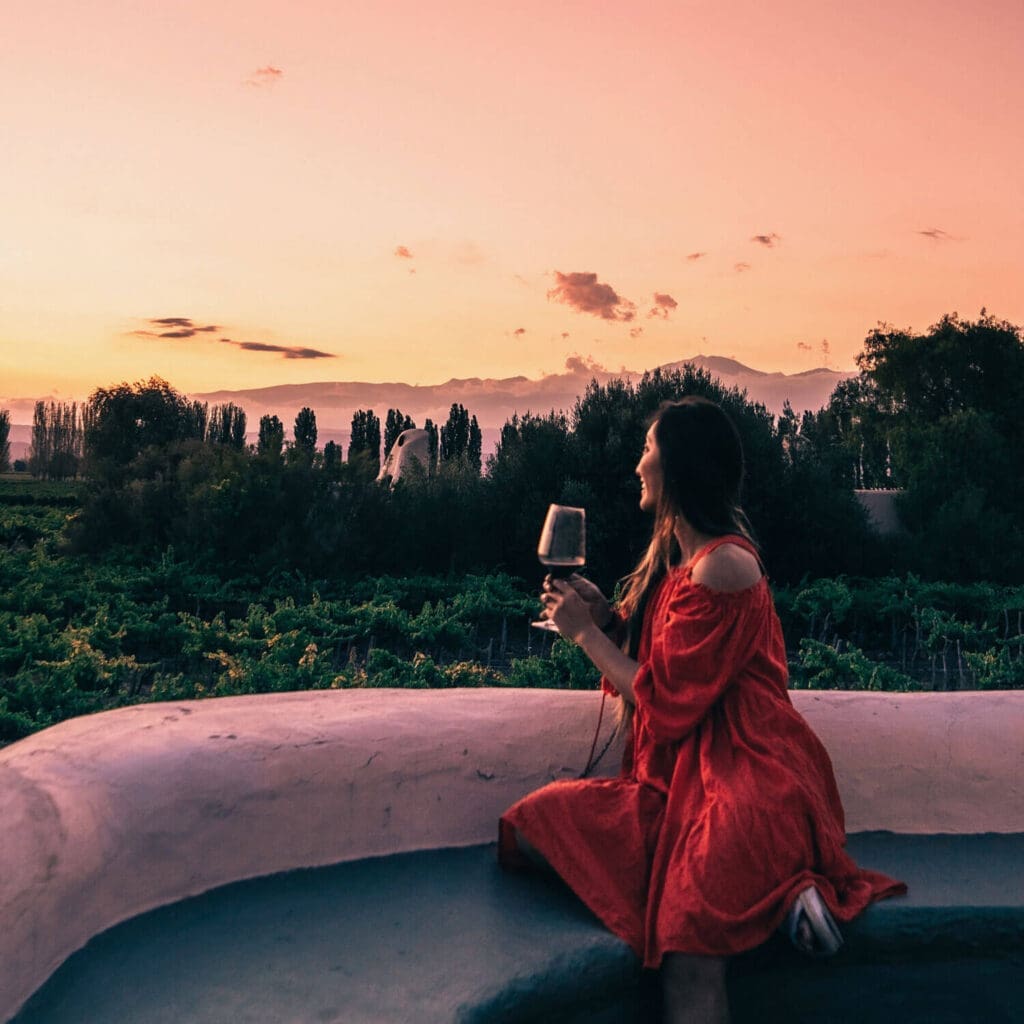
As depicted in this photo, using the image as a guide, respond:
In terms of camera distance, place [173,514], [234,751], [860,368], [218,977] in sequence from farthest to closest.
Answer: [860,368]
[173,514]
[234,751]
[218,977]

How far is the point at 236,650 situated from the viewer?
7578 mm

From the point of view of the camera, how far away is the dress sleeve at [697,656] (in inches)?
96.3

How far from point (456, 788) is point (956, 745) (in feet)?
5.52

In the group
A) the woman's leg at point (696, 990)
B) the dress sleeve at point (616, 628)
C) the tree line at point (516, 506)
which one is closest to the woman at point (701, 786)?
the woman's leg at point (696, 990)

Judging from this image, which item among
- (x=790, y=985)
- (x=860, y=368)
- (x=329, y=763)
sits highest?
(x=860, y=368)

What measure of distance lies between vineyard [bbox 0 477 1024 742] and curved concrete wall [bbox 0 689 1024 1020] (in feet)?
8.75

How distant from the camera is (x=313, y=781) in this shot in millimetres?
3037

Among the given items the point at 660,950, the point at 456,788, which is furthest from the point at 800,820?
the point at 456,788

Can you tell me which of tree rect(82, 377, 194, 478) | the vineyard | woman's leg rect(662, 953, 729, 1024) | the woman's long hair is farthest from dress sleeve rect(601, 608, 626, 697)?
tree rect(82, 377, 194, 478)

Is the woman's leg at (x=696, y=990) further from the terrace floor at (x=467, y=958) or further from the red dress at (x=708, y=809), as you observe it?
the terrace floor at (x=467, y=958)

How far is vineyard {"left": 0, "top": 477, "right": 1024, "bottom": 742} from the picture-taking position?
6.32 meters

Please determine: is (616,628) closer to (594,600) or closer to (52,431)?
(594,600)

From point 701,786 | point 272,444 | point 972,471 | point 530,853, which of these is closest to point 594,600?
point 701,786

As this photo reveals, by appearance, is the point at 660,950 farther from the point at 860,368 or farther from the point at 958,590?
the point at 860,368
